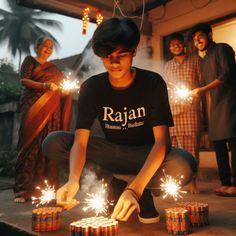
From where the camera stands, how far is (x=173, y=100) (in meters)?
4.72

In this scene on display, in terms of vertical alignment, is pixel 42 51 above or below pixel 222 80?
above

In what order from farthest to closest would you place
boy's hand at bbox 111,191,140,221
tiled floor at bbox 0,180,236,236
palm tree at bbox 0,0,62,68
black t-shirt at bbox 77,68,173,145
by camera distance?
1. palm tree at bbox 0,0,62,68
2. black t-shirt at bbox 77,68,173,145
3. tiled floor at bbox 0,180,236,236
4. boy's hand at bbox 111,191,140,221

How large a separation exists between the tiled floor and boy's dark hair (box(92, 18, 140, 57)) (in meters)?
1.40

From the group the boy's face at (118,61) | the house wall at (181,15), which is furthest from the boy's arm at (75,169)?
the house wall at (181,15)

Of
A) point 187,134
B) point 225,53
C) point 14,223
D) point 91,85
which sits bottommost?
point 14,223

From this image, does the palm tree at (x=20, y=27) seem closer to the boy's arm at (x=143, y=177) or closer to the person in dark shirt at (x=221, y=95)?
the person in dark shirt at (x=221, y=95)

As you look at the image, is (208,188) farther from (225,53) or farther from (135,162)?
(135,162)

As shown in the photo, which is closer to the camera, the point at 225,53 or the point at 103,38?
the point at 103,38

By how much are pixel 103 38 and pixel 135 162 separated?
3.63 ft

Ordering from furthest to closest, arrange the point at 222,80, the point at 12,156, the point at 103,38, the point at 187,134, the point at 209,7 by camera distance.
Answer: the point at 12,156
the point at 209,7
the point at 187,134
the point at 222,80
the point at 103,38

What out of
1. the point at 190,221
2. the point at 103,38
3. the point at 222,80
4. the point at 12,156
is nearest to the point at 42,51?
the point at 103,38

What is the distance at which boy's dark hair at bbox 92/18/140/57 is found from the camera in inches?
92.2

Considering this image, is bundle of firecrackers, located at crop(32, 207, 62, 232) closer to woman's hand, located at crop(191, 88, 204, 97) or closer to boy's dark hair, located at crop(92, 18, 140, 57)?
boy's dark hair, located at crop(92, 18, 140, 57)

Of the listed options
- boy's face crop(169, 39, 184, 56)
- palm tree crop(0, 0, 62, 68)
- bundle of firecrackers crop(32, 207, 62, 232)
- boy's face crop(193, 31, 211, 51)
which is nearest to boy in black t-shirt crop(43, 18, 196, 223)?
bundle of firecrackers crop(32, 207, 62, 232)
